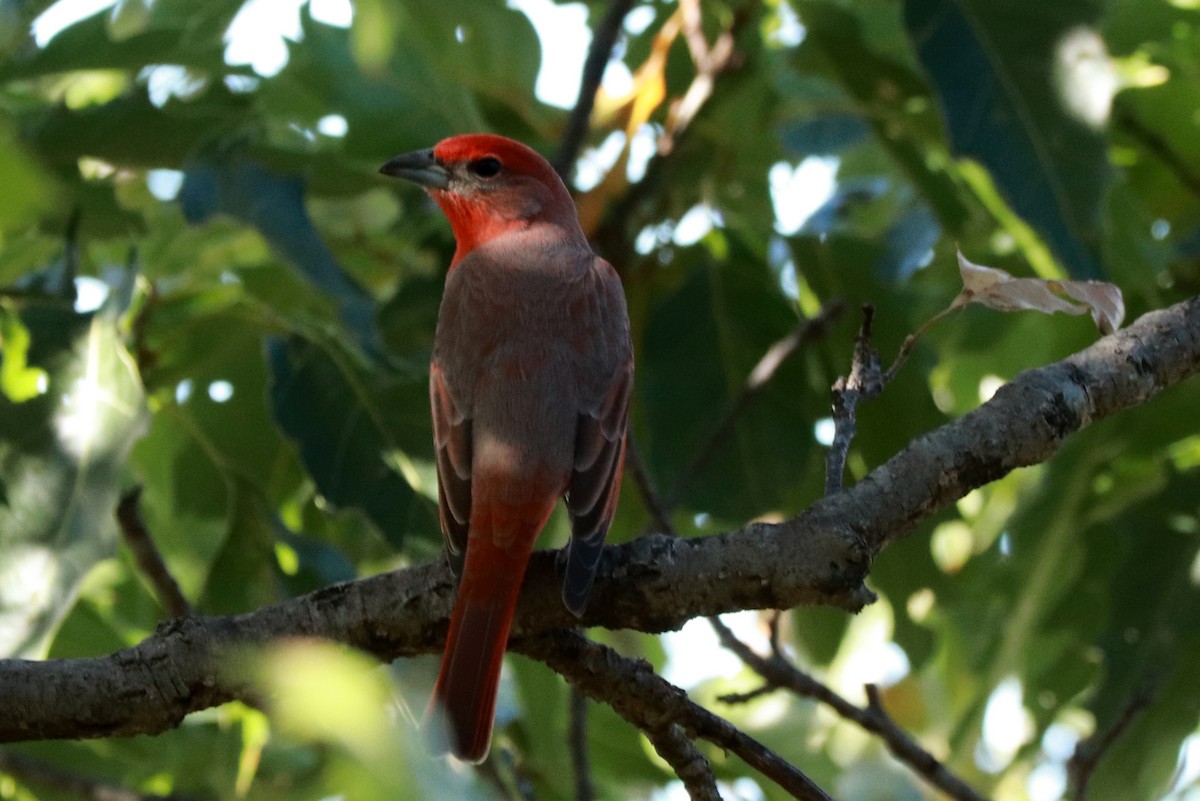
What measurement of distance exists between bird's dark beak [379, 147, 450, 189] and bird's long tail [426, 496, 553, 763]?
6.00ft

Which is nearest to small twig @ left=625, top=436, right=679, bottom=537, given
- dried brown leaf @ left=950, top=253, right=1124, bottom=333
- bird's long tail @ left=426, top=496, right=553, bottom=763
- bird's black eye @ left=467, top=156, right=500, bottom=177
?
bird's long tail @ left=426, top=496, right=553, bottom=763

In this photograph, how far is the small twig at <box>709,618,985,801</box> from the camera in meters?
3.27

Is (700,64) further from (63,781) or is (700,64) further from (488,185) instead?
(63,781)

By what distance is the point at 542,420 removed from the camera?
3.27 meters

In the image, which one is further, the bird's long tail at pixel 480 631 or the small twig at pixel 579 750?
the small twig at pixel 579 750

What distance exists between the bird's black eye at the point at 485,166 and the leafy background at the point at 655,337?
21 centimetres

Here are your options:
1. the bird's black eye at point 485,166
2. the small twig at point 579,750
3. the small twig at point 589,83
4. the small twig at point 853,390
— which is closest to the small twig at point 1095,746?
the small twig at point 579,750

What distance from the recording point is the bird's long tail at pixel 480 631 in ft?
8.48

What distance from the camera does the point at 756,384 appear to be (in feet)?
13.3

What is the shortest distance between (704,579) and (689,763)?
0.32 meters

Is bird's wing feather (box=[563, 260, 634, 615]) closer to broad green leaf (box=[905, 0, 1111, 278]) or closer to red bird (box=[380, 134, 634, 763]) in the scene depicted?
red bird (box=[380, 134, 634, 763])

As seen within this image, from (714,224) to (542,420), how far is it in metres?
1.56

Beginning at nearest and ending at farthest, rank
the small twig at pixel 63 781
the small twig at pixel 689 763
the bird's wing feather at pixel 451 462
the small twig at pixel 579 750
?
1. the small twig at pixel 689 763
2. the bird's wing feather at pixel 451 462
3. the small twig at pixel 63 781
4. the small twig at pixel 579 750

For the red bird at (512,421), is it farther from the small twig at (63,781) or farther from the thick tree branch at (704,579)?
the small twig at (63,781)
